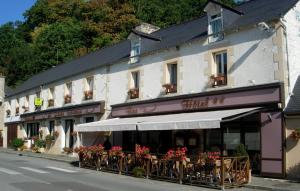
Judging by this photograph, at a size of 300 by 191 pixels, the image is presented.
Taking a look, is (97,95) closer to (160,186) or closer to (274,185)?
(160,186)

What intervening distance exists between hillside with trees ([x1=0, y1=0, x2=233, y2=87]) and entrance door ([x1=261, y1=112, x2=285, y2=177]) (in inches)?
1225

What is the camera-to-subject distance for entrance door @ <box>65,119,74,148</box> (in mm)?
30984

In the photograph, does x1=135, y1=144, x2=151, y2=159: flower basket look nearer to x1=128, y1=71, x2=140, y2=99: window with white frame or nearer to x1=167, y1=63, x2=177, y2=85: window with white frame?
x1=167, y1=63, x2=177, y2=85: window with white frame

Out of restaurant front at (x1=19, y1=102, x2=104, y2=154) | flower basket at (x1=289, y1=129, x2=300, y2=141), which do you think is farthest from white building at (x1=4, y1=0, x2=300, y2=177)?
flower basket at (x1=289, y1=129, x2=300, y2=141)

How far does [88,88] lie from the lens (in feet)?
96.1

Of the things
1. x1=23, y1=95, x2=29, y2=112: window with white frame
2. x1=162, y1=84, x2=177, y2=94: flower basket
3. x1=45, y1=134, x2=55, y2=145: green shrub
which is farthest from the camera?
x1=23, y1=95, x2=29, y2=112: window with white frame

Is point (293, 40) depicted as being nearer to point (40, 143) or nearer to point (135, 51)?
point (135, 51)

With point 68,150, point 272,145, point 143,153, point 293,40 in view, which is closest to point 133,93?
point 143,153

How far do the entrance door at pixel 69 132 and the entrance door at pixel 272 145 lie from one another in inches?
691

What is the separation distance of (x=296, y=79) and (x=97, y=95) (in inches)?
557

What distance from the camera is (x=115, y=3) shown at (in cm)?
5247

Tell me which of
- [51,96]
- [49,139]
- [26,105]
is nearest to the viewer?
[49,139]

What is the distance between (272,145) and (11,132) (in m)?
32.8

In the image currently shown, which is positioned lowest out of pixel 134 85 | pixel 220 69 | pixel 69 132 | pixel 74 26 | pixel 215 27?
pixel 69 132
